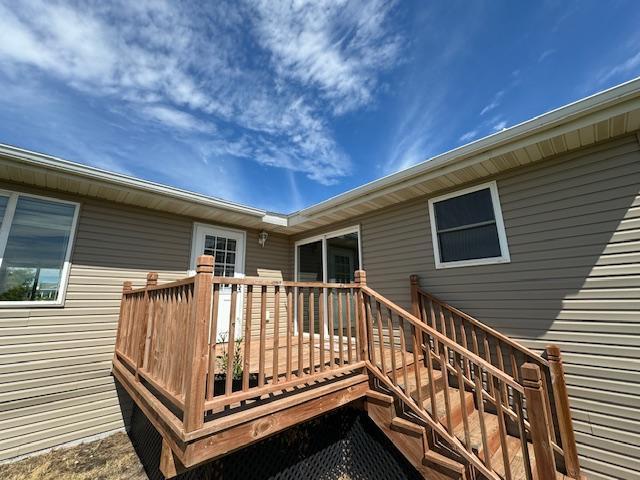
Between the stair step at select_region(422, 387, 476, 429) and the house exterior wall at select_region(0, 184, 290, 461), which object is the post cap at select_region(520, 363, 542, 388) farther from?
the house exterior wall at select_region(0, 184, 290, 461)

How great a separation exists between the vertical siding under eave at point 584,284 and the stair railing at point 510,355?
0.64 feet

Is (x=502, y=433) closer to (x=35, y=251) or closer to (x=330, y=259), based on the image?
(x=330, y=259)

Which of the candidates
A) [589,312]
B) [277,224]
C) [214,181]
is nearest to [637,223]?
[589,312]

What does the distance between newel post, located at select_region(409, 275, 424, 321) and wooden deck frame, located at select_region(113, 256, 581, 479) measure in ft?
0.85

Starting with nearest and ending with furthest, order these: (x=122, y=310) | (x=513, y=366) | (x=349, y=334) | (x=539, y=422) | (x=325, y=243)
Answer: (x=539, y=422)
(x=349, y=334)
(x=513, y=366)
(x=122, y=310)
(x=325, y=243)

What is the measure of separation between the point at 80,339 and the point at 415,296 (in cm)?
482

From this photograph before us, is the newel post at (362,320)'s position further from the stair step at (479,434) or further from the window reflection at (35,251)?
the window reflection at (35,251)

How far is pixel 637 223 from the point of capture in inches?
103

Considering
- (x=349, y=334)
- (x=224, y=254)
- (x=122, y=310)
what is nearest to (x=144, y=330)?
(x=122, y=310)

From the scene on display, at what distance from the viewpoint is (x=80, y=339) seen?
3.80 metres

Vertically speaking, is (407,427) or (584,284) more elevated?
(584,284)

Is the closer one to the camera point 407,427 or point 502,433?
point 502,433

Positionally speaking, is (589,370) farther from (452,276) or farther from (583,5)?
(583,5)

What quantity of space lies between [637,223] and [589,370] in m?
1.52
